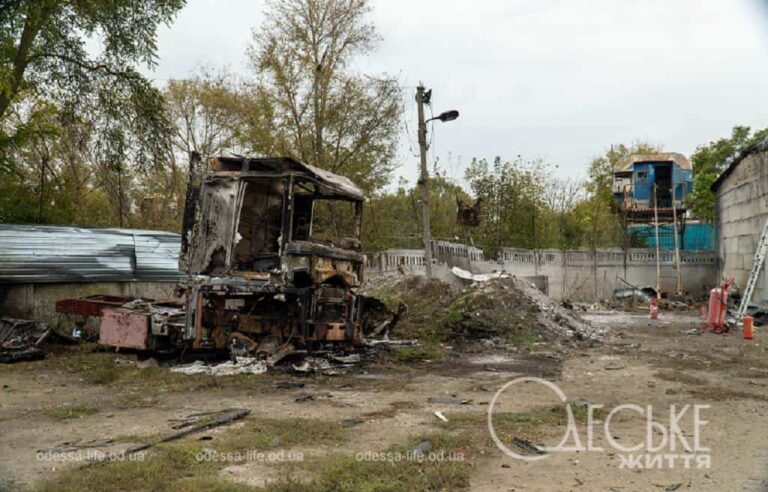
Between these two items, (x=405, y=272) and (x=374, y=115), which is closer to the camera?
(x=405, y=272)

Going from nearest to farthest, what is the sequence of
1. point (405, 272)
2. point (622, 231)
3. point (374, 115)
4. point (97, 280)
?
point (97, 280) → point (405, 272) → point (374, 115) → point (622, 231)

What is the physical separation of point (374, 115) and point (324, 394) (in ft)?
49.0

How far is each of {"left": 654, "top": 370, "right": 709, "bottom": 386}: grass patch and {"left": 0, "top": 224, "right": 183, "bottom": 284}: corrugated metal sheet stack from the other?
11505mm

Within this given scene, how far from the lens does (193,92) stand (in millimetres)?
27703

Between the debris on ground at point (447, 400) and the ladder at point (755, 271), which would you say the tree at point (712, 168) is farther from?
the debris on ground at point (447, 400)

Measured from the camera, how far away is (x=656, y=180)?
26.8m

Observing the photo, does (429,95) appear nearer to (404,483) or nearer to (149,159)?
(149,159)

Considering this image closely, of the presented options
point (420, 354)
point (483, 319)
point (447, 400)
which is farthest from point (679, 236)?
point (447, 400)

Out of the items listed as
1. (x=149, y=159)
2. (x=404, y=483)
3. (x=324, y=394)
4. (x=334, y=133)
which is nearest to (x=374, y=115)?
(x=334, y=133)

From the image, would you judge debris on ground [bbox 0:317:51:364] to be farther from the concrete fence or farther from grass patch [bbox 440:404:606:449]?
the concrete fence

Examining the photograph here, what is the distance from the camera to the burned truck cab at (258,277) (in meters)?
9.25

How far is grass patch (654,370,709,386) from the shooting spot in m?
8.25

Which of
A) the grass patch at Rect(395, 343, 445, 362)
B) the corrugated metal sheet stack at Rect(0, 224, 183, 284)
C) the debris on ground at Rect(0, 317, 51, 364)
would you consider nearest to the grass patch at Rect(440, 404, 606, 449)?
the grass patch at Rect(395, 343, 445, 362)

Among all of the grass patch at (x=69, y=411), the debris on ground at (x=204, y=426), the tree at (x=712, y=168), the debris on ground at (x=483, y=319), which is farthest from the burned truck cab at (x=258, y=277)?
the tree at (x=712, y=168)
